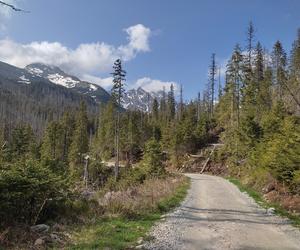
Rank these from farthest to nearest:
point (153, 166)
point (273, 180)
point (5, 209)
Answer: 1. point (153, 166)
2. point (273, 180)
3. point (5, 209)

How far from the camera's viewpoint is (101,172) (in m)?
50.9

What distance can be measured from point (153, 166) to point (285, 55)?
59.7 m

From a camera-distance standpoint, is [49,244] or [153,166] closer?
[49,244]

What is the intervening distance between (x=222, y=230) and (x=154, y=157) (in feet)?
80.5

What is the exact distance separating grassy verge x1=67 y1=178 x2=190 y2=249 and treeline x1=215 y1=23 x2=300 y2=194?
197 inches

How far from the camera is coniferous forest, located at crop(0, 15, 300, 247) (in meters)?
11.0

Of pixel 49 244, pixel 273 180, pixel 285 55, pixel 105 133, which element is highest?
pixel 285 55

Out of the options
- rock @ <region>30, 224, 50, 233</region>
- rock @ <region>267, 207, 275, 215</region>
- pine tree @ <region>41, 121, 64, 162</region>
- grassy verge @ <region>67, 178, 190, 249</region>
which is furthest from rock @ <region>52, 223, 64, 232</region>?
pine tree @ <region>41, 121, 64, 162</region>

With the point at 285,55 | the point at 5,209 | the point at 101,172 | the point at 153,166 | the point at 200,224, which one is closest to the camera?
the point at 5,209

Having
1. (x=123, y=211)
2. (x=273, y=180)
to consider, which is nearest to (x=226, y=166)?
(x=273, y=180)

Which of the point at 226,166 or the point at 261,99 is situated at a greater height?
the point at 261,99

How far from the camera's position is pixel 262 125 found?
116 ft

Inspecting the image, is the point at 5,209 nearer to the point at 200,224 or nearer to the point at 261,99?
the point at 200,224

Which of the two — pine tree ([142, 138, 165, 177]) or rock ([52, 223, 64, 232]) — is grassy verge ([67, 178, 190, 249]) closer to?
rock ([52, 223, 64, 232])
